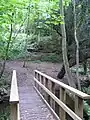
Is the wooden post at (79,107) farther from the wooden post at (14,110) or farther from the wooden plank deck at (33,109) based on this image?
the wooden plank deck at (33,109)

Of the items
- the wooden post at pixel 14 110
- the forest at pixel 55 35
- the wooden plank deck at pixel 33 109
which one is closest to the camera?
the wooden post at pixel 14 110

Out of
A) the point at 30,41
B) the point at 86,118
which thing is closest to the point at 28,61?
the point at 30,41

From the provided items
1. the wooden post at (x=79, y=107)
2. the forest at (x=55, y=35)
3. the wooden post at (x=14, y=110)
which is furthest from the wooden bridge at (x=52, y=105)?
the forest at (x=55, y=35)

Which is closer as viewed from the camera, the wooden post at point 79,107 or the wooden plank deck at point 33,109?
the wooden post at point 79,107

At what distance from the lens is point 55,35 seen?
2005 cm

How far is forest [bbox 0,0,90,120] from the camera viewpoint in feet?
33.9

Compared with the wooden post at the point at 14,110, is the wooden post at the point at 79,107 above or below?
below

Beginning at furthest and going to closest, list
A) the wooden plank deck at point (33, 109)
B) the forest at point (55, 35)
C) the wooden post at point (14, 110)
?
the forest at point (55, 35) → the wooden plank deck at point (33, 109) → the wooden post at point (14, 110)

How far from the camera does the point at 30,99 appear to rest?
882 cm

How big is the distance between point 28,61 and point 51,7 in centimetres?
972

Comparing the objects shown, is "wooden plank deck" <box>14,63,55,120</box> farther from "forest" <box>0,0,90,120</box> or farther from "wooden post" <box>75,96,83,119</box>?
"forest" <box>0,0,90,120</box>

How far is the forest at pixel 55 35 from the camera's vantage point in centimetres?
1035

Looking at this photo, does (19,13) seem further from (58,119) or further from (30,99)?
(58,119)

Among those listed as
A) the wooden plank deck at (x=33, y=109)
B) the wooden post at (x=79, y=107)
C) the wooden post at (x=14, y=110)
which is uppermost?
the wooden post at (x=14, y=110)
